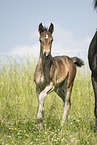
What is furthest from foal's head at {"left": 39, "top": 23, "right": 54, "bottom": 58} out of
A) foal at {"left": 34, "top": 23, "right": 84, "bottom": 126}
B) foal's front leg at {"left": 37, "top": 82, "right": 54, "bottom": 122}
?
foal's front leg at {"left": 37, "top": 82, "right": 54, "bottom": 122}

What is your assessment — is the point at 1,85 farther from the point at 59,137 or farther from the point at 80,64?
the point at 59,137

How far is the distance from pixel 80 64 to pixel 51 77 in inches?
69.5

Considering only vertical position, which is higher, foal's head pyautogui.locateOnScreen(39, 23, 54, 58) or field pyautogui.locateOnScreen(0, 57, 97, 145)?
foal's head pyautogui.locateOnScreen(39, 23, 54, 58)

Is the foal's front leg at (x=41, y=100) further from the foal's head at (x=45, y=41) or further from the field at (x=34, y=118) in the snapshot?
the foal's head at (x=45, y=41)

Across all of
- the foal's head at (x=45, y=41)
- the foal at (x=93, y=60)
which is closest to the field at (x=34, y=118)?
the foal at (x=93, y=60)

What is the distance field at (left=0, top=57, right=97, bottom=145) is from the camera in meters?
4.00

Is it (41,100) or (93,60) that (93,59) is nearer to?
(93,60)

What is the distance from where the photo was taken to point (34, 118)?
5355mm

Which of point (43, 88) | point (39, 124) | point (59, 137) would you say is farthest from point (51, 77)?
point (59, 137)

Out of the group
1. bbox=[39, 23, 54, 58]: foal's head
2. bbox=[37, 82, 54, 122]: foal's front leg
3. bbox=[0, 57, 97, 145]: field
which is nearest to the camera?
bbox=[0, 57, 97, 145]: field

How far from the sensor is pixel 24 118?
5.38 m

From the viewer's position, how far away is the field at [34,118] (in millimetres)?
4000

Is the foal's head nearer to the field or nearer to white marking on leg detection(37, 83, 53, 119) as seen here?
white marking on leg detection(37, 83, 53, 119)

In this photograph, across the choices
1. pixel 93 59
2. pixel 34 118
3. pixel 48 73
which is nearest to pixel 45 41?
pixel 48 73
